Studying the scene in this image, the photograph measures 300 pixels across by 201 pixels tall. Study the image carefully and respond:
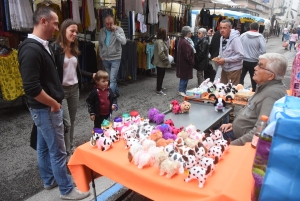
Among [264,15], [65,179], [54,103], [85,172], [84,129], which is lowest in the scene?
[84,129]

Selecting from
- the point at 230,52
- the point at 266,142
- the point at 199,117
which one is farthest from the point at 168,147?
the point at 230,52

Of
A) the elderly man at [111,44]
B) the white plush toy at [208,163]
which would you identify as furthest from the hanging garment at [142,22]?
the white plush toy at [208,163]

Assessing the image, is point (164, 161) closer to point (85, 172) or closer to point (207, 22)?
point (85, 172)

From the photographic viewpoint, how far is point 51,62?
2002mm

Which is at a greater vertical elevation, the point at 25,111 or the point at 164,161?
the point at 164,161

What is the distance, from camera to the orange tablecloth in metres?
1.34

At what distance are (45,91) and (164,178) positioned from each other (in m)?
1.23

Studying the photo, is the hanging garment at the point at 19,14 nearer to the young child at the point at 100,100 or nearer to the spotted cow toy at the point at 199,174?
the young child at the point at 100,100

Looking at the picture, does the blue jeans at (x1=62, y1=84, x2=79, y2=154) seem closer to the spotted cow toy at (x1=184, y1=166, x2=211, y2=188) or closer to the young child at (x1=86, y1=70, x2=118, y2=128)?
the young child at (x1=86, y1=70, x2=118, y2=128)

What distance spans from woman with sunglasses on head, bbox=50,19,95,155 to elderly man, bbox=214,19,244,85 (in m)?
2.83

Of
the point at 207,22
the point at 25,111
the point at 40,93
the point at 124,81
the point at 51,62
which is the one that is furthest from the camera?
the point at 207,22

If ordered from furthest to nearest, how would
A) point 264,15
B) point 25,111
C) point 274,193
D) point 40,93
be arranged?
point 264,15 → point 25,111 → point 40,93 → point 274,193

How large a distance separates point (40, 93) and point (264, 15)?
2010 inches

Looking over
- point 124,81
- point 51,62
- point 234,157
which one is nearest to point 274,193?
point 234,157
